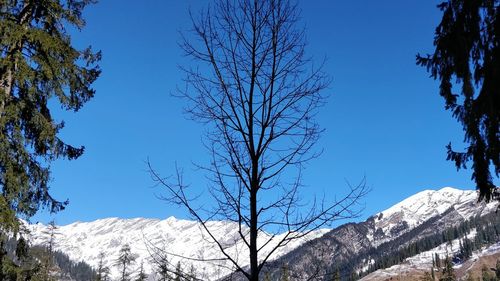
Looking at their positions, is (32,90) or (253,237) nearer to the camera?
(253,237)

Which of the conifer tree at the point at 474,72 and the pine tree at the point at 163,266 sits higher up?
the conifer tree at the point at 474,72

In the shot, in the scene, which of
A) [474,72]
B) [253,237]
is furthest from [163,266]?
[474,72]

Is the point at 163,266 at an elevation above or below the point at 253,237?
below

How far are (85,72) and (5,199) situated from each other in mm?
3749

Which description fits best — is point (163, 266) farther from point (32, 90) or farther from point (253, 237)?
point (32, 90)

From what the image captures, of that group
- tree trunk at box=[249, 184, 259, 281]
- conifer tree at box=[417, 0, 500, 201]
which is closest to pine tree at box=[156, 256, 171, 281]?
tree trunk at box=[249, 184, 259, 281]

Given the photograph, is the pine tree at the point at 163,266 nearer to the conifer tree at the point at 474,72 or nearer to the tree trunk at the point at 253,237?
the tree trunk at the point at 253,237

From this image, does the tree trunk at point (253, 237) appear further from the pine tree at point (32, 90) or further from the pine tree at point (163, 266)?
the pine tree at point (32, 90)

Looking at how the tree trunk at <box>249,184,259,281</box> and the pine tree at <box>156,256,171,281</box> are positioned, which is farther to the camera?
the pine tree at <box>156,256,171,281</box>

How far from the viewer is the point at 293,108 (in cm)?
666

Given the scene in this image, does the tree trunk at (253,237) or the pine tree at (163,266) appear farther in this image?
the pine tree at (163,266)

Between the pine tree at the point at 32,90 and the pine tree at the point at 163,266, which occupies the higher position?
the pine tree at the point at 32,90

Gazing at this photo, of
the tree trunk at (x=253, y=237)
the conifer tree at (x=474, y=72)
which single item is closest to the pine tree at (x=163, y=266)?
the tree trunk at (x=253, y=237)

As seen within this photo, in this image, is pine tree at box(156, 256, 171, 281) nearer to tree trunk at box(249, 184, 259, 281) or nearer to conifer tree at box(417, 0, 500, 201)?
tree trunk at box(249, 184, 259, 281)
